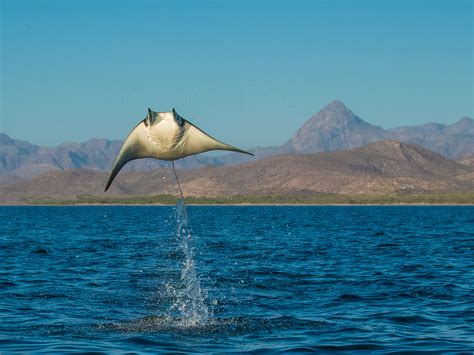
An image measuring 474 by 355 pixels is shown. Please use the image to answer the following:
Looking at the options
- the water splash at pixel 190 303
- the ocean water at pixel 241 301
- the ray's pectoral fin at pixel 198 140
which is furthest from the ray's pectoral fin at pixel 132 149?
the ocean water at pixel 241 301

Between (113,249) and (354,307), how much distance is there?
29847 mm

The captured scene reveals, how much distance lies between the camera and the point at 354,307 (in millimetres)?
25562

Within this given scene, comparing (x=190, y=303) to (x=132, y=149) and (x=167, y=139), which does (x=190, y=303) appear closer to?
(x=132, y=149)

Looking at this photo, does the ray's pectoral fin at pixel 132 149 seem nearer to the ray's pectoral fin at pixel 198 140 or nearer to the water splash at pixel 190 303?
the ray's pectoral fin at pixel 198 140

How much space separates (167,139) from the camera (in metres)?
17.7

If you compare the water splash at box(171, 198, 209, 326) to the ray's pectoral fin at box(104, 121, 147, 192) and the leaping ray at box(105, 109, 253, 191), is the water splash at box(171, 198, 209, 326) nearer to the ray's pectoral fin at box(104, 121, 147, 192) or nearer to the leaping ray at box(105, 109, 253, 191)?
the ray's pectoral fin at box(104, 121, 147, 192)

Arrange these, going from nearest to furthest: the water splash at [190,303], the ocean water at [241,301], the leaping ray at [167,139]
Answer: the leaping ray at [167,139] → the ocean water at [241,301] → the water splash at [190,303]

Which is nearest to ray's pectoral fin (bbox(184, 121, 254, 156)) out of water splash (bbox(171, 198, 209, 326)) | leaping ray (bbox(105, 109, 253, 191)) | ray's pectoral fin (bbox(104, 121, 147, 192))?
leaping ray (bbox(105, 109, 253, 191))

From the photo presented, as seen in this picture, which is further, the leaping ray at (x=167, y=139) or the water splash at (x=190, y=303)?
the water splash at (x=190, y=303)

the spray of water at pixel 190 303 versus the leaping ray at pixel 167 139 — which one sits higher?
the leaping ray at pixel 167 139

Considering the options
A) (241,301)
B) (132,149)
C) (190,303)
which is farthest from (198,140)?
(190,303)

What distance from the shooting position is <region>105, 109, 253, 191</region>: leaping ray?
17.5 m

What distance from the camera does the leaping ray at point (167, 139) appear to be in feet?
57.4

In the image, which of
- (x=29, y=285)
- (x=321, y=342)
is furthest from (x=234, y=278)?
(x=321, y=342)
